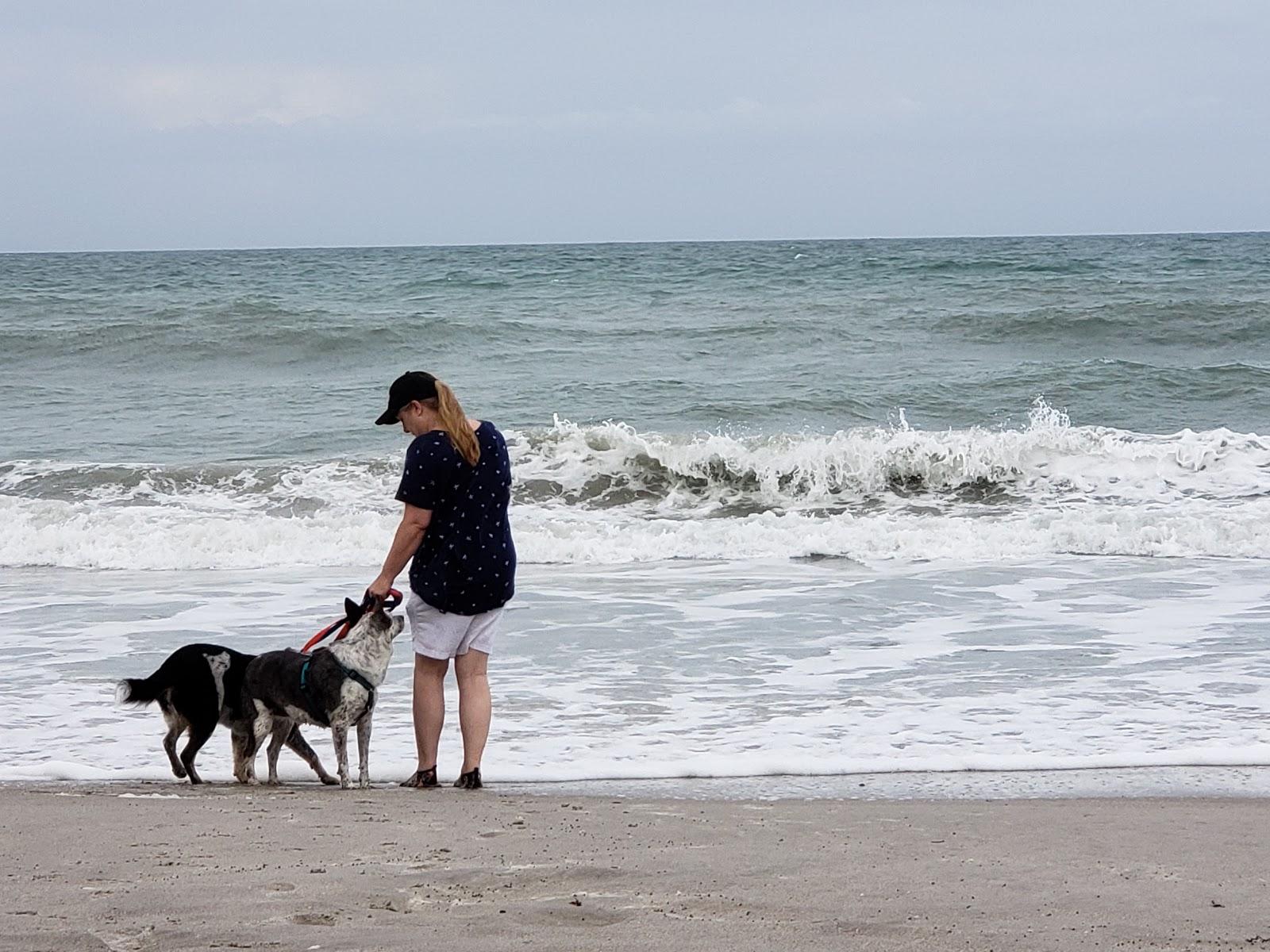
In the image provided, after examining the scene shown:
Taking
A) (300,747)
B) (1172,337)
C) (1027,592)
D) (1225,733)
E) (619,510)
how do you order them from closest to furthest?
1. (300,747)
2. (1225,733)
3. (1027,592)
4. (619,510)
5. (1172,337)

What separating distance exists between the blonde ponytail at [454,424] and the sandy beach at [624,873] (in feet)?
3.99

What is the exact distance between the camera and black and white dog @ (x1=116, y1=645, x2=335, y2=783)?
16.3ft

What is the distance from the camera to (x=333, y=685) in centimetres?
485

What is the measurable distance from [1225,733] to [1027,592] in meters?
3.11

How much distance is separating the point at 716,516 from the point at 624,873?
8.71 metres

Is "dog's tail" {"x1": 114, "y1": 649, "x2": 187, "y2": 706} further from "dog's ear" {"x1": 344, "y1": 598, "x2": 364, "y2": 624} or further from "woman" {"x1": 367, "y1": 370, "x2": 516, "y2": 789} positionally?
"woman" {"x1": 367, "y1": 370, "x2": 516, "y2": 789}

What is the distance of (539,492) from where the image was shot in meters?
13.3

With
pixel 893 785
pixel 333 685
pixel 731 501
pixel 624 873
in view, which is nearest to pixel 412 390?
pixel 333 685

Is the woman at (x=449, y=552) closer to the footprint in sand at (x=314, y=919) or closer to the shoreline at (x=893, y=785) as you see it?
the shoreline at (x=893, y=785)

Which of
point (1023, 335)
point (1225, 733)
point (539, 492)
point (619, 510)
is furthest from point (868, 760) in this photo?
point (1023, 335)

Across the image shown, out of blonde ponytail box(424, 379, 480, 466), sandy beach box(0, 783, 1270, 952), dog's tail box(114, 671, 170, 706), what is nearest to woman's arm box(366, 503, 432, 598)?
blonde ponytail box(424, 379, 480, 466)

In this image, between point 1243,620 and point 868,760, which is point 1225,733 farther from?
point 1243,620

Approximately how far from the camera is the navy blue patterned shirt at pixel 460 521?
4766 mm

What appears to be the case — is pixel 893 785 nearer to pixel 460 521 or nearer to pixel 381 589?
pixel 460 521
